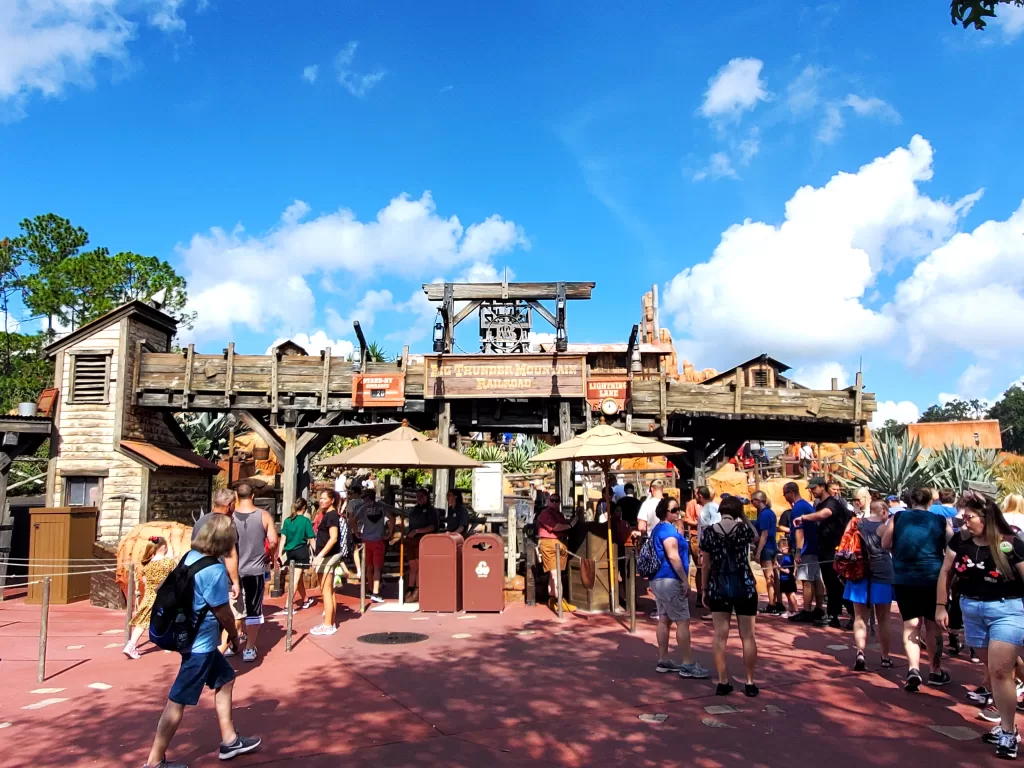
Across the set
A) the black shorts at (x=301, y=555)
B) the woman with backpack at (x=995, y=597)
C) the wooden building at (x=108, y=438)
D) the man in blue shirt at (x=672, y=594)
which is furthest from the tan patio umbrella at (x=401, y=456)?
the wooden building at (x=108, y=438)

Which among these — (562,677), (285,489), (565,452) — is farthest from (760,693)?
(285,489)

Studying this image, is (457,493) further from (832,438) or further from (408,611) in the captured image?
(832,438)

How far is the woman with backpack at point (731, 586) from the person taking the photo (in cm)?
562

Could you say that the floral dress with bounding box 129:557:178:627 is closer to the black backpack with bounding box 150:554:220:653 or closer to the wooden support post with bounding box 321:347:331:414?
the black backpack with bounding box 150:554:220:653

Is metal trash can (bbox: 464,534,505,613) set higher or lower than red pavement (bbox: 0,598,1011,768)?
higher

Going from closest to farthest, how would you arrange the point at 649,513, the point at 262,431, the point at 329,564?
the point at 329,564
the point at 649,513
the point at 262,431

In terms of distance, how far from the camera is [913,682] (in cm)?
576

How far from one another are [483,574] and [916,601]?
5.31 meters

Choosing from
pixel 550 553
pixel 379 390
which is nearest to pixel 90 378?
pixel 379 390

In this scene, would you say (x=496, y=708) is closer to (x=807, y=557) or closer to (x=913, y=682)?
(x=913, y=682)

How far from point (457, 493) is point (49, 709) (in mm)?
6992

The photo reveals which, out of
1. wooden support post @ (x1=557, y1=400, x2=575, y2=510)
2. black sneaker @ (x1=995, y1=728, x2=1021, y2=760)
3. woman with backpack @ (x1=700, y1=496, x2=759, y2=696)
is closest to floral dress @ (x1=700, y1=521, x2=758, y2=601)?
woman with backpack @ (x1=700, y1=496, x2=759, y2=696)

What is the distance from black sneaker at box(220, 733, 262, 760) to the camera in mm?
4395

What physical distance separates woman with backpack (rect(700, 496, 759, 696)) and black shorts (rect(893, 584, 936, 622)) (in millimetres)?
1215
